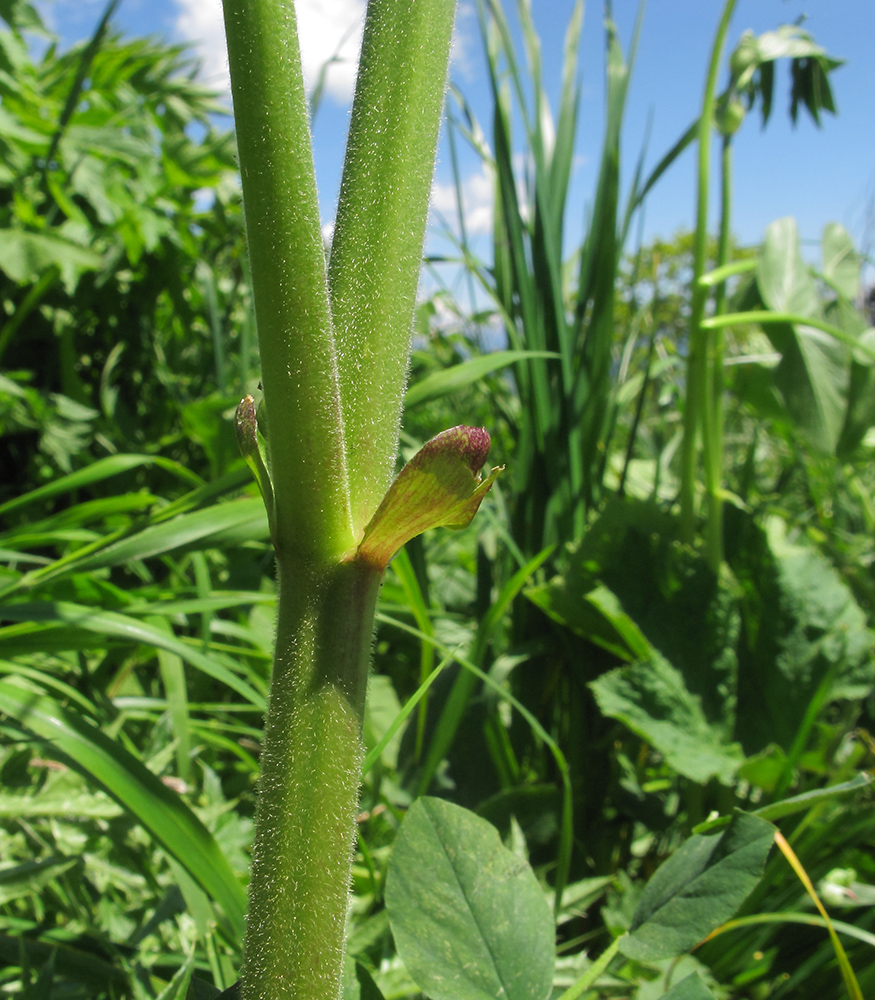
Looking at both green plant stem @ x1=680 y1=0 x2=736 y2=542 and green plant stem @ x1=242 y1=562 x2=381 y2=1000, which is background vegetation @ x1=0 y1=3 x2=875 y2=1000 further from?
green plant stem @ x1=242 y1=562 x2=381 y2=1000

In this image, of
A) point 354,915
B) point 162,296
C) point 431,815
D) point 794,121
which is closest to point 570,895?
point 354,915

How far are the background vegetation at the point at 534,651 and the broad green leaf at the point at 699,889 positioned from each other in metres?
0.03

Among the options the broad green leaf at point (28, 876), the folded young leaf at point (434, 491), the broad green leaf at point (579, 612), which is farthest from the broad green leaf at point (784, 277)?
the broad green leaf at point (28, 876)

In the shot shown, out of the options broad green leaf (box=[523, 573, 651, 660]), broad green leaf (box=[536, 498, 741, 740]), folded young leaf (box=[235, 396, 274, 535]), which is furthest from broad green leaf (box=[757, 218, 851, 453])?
folded young leaf (box=[235, 396, 274, 535])

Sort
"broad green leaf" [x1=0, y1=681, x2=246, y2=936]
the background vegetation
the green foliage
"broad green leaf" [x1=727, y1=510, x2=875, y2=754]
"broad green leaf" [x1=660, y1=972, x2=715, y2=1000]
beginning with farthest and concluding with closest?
the green foliage, "broad green leaf" [x1=727, y1=510, x2=875, y2=754], the background vegetation, "broad green leaf" [x1=0, y1=681, x2=246, y2=936], "broad green leaf" [x1=660, y1=972, x2=715, y2=1000]

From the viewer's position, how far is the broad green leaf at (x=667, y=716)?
106 centimetres

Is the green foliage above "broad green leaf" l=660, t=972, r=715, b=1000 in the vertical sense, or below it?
above

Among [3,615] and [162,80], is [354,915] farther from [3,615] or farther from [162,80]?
[162,80]

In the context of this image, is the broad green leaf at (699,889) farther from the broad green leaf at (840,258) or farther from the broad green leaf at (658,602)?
the broad green leaf at (840,258)

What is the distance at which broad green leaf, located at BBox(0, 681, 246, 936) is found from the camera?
73cm

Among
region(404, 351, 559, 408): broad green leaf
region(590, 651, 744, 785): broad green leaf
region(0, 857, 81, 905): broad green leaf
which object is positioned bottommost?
region(0, 857, 81, 905): broad green leaf

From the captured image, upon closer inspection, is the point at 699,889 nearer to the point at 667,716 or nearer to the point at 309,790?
the point at 309,790

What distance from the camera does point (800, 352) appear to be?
124 centimetres

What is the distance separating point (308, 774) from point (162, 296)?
7.22 feet
